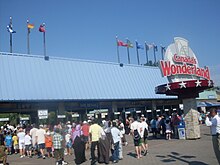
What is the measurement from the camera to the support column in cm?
1755

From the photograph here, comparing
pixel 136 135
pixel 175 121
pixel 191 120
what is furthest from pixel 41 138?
pixel 175 121

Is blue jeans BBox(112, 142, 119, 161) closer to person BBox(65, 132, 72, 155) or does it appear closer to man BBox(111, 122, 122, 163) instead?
man BBox(111, 122, 122, 163)

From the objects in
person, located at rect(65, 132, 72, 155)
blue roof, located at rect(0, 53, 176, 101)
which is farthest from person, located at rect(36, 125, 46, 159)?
blue roof, located at rect(0, 53, 176, 101)

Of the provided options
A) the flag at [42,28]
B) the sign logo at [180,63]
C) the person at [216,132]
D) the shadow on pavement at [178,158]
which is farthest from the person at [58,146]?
the flag at [42,28]

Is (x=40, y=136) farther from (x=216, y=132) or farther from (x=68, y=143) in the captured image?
(x=216, y=132)

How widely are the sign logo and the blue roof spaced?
1056 centimetres

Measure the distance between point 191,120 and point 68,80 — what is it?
13.1 metres

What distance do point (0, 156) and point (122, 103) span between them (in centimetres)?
2135

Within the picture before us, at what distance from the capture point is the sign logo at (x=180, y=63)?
1905 cm

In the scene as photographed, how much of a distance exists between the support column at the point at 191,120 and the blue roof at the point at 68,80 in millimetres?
11756

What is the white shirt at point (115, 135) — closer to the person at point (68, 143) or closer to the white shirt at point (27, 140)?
the person at point (68, 143)

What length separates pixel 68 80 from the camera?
88.0 feet

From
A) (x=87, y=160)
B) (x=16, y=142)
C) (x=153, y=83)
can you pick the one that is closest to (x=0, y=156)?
(x=87, y=160)

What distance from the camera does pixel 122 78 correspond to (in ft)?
105
